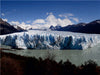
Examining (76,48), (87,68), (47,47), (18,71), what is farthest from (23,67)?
(76,48)

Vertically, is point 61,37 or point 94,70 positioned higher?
point 61,37

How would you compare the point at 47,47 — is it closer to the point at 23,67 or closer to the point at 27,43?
the point at 27,43

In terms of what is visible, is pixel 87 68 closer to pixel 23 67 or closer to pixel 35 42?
pixel 23 67

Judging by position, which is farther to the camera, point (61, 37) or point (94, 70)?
point (61, 37)

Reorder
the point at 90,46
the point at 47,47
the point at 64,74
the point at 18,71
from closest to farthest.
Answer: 1. the point at 18,71
2. the point at 64,74
3. the point at 47,47
4. the point at 90,46

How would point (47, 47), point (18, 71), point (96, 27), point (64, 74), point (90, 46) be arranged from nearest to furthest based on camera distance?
point (18, 71) < point (64, 74) < point (47, 47) < point (90, 46) < point (96, 27)

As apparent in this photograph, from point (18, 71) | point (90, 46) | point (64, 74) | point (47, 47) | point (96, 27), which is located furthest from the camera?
point (96, 27)

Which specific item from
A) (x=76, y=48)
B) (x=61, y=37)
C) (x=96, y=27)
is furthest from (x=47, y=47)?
(x=96, y=27)

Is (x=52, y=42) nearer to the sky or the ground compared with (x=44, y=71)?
nearer to the sky

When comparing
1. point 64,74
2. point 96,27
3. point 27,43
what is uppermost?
point 96,27
